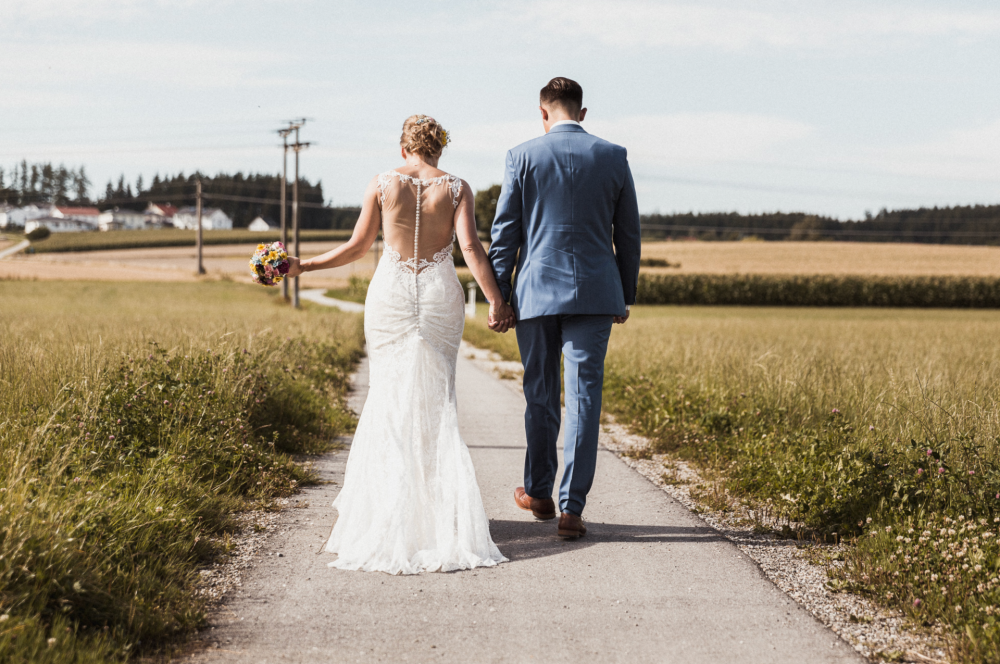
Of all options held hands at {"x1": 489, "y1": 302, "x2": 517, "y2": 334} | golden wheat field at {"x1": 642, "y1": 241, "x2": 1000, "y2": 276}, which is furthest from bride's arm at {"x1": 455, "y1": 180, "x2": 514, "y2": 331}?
golden wheat field at {"x1": 642, "y1": 241, "x2": 1000, "y2": 276}

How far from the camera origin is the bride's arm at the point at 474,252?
4492 mm

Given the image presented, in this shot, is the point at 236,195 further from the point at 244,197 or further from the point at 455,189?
the point at 455,189

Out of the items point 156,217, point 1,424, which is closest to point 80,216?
point 156,217

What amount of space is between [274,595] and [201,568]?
0.53 meters

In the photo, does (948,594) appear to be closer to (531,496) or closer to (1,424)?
(531,496)

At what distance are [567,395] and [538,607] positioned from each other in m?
1.64

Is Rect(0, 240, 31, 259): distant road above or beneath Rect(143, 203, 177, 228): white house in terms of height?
beneath

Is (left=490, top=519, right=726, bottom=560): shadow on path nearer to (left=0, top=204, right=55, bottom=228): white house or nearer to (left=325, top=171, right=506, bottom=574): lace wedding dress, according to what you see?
(left=325, top=171, right=506, bottom=574): lace wedding dress

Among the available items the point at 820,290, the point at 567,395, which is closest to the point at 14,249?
the point at 820,290

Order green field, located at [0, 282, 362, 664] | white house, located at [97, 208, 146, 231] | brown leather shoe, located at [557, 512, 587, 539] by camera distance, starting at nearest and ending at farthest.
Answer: green field, located at [0, 282, 362, 664]
brown leather shoe, located at [557, 512, 587, 539]
white house, located at [97, 208, 146, 231]

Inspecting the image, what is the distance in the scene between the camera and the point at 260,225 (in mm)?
126188

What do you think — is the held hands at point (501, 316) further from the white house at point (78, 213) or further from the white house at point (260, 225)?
the white house at point (78, 213)

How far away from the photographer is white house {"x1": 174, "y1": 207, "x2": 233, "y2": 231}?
145 meters

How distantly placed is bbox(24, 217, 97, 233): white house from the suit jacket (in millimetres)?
104951
